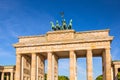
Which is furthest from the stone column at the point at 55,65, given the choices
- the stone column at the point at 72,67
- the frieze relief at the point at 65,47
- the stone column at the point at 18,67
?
the stone column at the point at 18,67

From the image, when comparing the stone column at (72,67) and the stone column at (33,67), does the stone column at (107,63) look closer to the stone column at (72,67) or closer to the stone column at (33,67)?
the stone column at (72,67)

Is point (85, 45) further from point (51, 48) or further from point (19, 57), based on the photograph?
point (19, 57)

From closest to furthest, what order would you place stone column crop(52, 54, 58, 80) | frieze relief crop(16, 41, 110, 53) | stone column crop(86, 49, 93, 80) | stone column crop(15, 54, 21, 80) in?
1. stone column crop(86, 49, 93, 80)
2. frieze relief crop(16, 41, 110, 53)
3. stone column crop(15, 54, 21, 80)
4. stone column crop(52, 54, 58, 80)

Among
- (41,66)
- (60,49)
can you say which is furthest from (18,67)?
(60,49)

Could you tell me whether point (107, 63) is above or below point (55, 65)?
below

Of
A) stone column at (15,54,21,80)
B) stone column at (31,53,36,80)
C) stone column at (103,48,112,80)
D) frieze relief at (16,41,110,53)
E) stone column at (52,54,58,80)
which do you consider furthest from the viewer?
stone column at (52,54,58,80)

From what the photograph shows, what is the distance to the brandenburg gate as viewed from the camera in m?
49.0

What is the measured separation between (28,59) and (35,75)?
6.95 metres

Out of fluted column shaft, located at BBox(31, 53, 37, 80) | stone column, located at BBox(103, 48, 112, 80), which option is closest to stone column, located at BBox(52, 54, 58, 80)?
fluted column shaft, located at BBox(31, 53, 37, 80)

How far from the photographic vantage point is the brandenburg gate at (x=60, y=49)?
48969 millimetres

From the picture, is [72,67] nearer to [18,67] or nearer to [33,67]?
[33,67]

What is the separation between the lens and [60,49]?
5084cm

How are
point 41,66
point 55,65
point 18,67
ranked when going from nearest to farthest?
1. point 18,67
2. point 55,65
3. point 41,66

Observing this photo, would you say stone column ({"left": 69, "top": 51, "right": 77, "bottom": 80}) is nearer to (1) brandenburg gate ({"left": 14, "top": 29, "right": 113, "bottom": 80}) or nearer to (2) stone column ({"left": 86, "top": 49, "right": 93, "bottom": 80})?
(1) brandenburg gate ({"left": 14, "top": 29, "right": 113, "bottom": 80})
